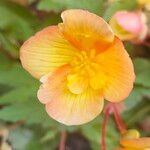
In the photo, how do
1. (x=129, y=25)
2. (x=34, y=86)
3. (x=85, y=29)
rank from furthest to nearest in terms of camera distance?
(x=34, y=86) < (x=129, y=25) < (x=85, y=29)

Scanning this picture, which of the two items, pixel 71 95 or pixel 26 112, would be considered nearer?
pixel 71 95

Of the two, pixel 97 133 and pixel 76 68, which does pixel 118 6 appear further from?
pixel 97 133

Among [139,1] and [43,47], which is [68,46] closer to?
[43,47]

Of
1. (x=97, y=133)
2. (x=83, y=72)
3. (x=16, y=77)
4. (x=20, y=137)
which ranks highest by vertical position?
(x=83, y=72)

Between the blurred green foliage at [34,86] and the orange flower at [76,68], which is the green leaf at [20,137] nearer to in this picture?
the blurred green foliage at [34,86]

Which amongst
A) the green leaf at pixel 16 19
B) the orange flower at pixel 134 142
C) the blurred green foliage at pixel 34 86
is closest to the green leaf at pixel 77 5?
the blurred green foliage at pixel 34 86

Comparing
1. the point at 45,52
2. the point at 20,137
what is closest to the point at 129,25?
the point at 45,52

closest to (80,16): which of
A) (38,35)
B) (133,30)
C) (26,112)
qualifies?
(38,35)
